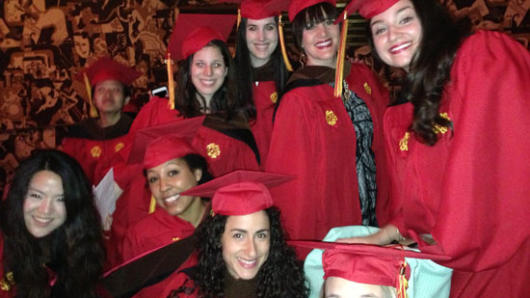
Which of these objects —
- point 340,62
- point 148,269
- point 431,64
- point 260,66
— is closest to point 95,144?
point 260,66

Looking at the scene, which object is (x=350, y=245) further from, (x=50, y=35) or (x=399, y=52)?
(x=50, y=35)

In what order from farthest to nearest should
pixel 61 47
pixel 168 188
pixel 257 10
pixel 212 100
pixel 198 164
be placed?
pixel 61 47, pixel 212 100, pixel 257 10, pixel 198 164, pixel 168 188

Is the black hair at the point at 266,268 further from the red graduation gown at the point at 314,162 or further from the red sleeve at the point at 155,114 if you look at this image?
the red sleeve at the point at 155,114

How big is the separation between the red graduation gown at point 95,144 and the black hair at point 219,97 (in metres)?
1.21

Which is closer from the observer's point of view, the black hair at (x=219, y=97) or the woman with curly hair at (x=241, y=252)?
the woman with curly hair at (x=241, y=252)

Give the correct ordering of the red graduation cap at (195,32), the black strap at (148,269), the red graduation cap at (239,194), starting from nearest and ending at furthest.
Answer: the red graduation cap at (239,194) → the black strap at (148,269) → the red graduation cap at (195,32)

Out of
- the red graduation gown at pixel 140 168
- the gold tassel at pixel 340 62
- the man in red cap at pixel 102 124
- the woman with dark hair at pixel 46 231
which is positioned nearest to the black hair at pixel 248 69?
the red graduation gown at pixel 140 168

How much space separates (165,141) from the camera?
10.8ft

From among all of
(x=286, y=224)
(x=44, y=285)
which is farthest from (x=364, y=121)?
(x=44, y=285)

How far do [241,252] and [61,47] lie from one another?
18.2 feet

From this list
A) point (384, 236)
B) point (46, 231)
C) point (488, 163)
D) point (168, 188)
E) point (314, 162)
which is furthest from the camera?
point (168, 188)

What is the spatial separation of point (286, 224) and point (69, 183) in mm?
1171

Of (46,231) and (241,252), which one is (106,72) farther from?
(241,252)

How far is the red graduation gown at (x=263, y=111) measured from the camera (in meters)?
3.80
